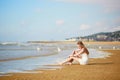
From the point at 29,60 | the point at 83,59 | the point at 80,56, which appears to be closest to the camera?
the point at 83,59

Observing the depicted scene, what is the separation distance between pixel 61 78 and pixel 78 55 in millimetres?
3596

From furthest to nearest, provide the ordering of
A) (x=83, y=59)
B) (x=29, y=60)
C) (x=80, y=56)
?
(x=29, y=60), (x=80, y=56), (x=83, y=59)

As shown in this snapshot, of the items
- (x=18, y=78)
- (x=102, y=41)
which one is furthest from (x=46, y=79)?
(x=102, y=41)

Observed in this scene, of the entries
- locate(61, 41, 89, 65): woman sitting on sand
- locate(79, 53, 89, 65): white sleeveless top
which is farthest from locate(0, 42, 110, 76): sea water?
locate(79, 53, 89, 65): white sleeveless top

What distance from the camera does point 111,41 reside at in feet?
162

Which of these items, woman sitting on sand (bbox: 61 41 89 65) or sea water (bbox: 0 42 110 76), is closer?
sea water (bbox: 0 42 110 76)

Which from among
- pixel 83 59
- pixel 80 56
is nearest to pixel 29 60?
pixel 80 56

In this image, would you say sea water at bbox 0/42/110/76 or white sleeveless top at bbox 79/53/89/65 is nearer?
sea water at bbox 0/42/110/76

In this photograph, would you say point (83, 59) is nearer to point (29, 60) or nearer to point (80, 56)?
point (80, 56)

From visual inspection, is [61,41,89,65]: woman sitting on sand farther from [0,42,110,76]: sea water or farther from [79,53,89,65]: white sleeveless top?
[0,42,110,76]: sea water

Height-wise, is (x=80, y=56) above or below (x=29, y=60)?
above

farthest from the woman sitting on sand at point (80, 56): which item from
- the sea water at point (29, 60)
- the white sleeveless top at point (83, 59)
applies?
the sea water at point (29, 60)

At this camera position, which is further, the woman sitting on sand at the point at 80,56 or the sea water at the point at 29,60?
the woman sitting on sand at the point at 80,56

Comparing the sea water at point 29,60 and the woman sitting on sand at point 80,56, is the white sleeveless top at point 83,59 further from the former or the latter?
the sea water at point 29,60
